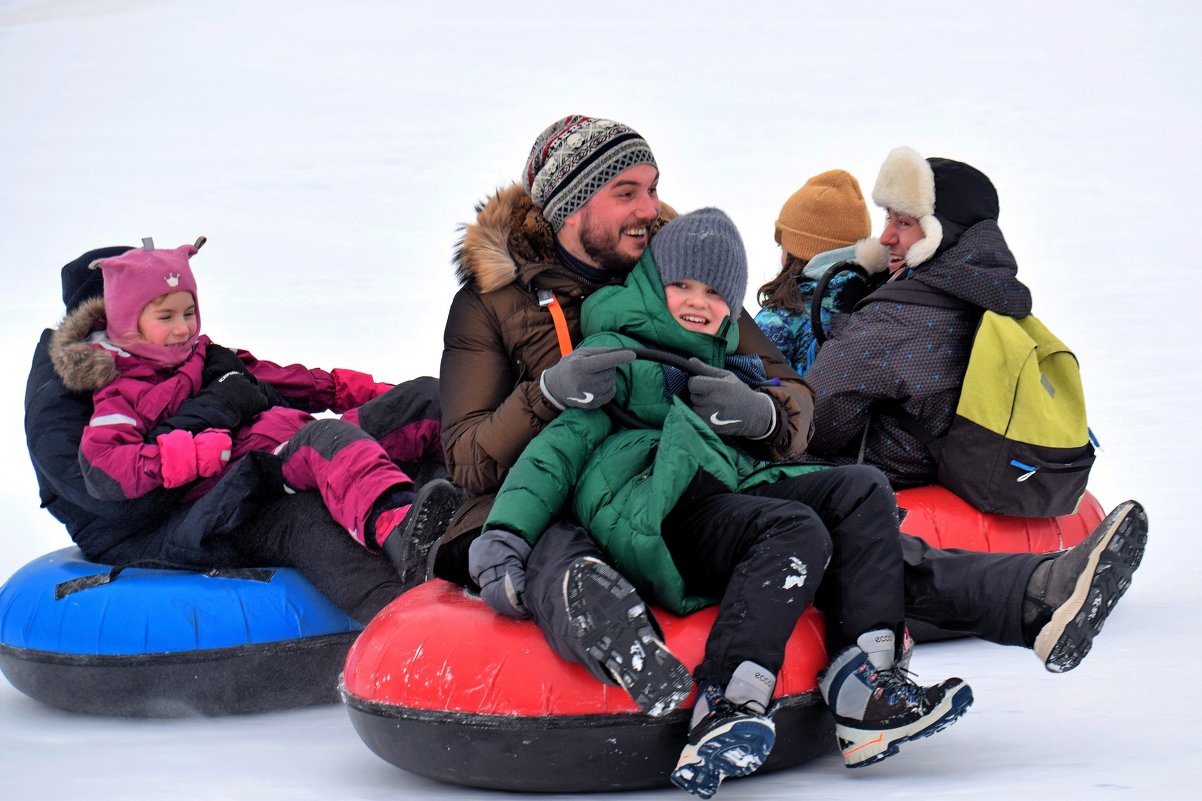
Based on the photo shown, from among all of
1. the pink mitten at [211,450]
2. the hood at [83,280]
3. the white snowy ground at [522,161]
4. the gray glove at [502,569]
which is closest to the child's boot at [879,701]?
the white snowy ground at [522,161]

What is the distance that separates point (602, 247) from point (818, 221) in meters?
2.29

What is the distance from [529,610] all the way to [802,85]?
16797mm

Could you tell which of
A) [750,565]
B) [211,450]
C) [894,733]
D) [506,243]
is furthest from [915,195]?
[211,450]

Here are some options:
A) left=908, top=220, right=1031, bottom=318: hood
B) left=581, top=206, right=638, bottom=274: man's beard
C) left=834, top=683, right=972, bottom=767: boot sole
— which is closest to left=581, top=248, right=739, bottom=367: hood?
left=581, top=206, right=638, bottom=274: man's beard

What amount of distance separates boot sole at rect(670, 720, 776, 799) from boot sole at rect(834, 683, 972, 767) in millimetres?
292

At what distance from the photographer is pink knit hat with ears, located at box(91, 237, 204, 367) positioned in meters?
4.73

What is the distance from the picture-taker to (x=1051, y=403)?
482cm

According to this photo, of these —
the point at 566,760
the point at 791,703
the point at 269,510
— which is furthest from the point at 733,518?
the point at 269,510

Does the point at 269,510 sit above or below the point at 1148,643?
above

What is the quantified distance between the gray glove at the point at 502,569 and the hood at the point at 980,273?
198 centimetres

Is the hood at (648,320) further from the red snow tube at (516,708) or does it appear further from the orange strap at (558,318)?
the red snow tube at (516,708)

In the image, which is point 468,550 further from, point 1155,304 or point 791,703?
point 1155,304

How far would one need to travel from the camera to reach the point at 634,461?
3473mm

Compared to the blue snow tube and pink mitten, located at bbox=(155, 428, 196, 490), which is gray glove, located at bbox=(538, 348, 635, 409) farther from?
pink mitten, located at bbox=(155, 428, 196, 490)
